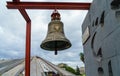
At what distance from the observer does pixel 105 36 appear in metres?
2.92

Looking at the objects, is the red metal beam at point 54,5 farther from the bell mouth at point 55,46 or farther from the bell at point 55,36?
the bell mouth at point 55,46

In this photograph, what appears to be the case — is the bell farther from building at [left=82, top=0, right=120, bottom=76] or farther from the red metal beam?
building at [left=82, top=0, right=120, bottom=76]

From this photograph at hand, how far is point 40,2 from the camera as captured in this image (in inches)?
160

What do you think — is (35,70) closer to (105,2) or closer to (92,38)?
(92,38)

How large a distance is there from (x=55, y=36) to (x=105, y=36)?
90cm

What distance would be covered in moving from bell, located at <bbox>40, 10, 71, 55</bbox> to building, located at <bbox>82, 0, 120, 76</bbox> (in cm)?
47

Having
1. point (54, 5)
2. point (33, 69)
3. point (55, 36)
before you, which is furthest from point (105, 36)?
point (33, 69)

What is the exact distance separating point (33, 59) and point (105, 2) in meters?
5.80

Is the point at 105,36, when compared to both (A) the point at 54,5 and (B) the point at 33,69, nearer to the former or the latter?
(A) the point at 54,5

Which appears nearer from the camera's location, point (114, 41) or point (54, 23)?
point (114, 41)

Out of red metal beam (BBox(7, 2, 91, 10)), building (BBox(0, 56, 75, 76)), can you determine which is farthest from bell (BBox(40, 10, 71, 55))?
Answer: building (BBox(0, 56, 75, 76))

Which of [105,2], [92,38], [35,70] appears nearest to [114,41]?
[105,2]

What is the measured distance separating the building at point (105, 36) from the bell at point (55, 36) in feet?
1.55

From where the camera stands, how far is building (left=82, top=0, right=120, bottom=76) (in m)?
2.54
